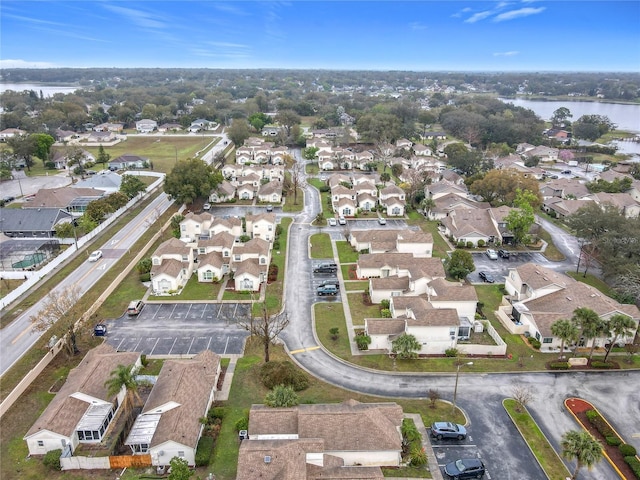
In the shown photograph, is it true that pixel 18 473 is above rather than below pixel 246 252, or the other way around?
below

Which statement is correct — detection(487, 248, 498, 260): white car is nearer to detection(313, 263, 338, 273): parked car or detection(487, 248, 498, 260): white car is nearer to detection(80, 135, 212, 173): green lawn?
detection(313, 263, 338, 273): parked car

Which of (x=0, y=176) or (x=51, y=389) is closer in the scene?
(x=51, y=389)

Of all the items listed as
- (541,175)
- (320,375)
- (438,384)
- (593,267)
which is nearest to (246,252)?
(320,375)

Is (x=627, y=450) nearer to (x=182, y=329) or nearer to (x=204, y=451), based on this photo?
(x=204, y=451)

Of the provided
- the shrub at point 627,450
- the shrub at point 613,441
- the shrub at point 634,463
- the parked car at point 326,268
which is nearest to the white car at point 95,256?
the parked car at point 326,268

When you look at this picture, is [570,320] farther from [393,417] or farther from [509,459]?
[393,417]

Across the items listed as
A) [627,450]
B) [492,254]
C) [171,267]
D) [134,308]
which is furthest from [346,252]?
[627,450]
